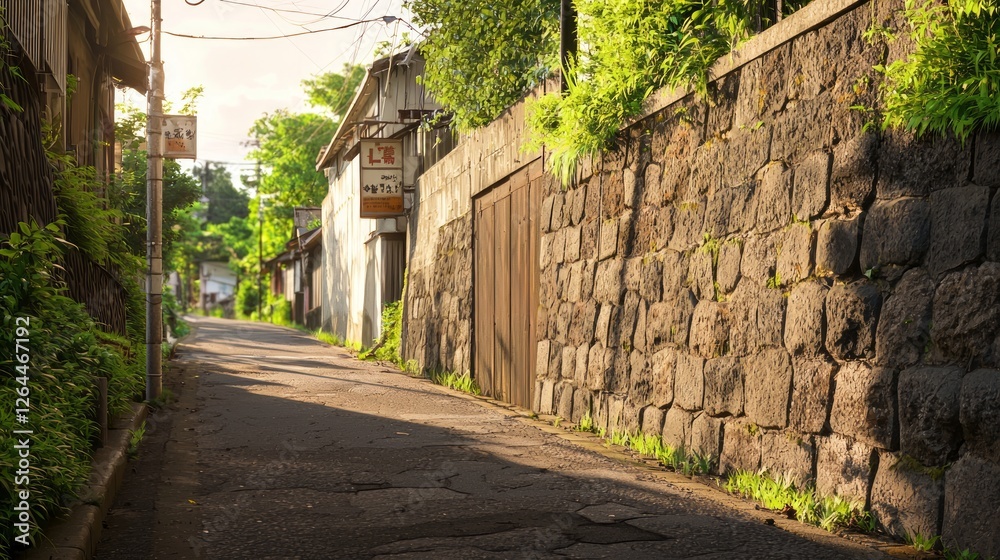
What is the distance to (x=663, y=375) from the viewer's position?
7.27 metres

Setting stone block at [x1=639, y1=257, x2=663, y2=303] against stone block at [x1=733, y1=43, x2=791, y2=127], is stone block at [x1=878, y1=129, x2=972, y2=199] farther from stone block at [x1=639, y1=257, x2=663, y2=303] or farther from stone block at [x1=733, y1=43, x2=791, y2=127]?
stone block at [x1=639, y1=257, x2=663, y2=303]

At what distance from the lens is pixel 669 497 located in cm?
582

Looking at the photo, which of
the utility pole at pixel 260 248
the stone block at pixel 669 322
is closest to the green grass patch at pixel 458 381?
the stone block at pixel 669 322

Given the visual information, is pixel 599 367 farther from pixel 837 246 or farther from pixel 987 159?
pixel 987 159

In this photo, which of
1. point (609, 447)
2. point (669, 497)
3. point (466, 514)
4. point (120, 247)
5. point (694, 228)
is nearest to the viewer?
point (466, 514)

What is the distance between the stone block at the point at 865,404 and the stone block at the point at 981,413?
0.50 m

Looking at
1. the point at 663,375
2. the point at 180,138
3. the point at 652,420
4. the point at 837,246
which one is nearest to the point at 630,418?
the point at 652,420

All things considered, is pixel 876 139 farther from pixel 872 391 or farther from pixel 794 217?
pixel 872 391

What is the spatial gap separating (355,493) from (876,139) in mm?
3477

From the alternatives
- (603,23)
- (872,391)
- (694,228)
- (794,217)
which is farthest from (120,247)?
(872,391)

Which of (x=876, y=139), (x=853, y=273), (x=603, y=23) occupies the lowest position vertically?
(x=853, y=273)

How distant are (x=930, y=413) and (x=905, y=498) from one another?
443 millimetres

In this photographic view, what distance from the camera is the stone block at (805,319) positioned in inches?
211

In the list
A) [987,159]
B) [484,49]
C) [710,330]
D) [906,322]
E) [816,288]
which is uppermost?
[484,49]
